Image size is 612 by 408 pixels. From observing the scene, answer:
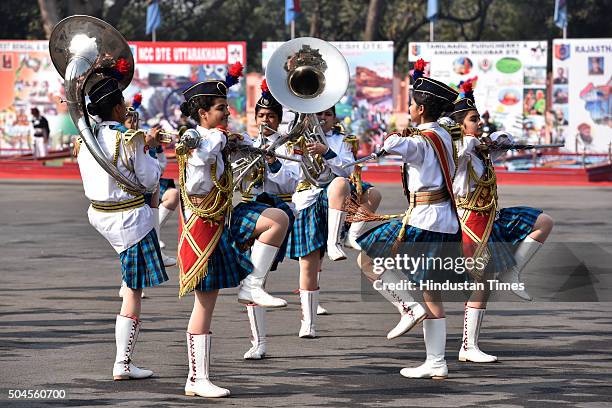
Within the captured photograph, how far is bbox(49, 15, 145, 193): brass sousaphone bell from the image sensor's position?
7.82m

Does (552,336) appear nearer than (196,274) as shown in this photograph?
No

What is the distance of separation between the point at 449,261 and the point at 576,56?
1083 inches

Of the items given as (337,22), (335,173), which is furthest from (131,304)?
(337,22)

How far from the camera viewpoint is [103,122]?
8.02 metres

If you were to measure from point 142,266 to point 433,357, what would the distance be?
1.85 m

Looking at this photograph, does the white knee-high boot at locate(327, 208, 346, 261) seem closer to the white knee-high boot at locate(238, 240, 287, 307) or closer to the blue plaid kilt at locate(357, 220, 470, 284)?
the blue plaid kilt at locate(357, 220, 470, 284)

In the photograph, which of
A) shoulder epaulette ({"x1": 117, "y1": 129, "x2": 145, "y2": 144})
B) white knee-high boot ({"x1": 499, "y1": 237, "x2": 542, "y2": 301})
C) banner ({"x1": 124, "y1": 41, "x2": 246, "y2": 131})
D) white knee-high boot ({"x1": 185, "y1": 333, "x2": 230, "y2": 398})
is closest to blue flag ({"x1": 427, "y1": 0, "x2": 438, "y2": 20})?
banner ({"x1": 124, "y1": 41, "x2": 246, "y2": 131})

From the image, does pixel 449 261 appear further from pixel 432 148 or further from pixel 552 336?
pixel 552 336

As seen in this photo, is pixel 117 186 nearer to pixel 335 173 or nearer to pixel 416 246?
pixel 416 246

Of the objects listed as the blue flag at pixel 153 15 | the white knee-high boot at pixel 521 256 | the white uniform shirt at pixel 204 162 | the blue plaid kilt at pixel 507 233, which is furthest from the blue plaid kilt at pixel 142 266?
the blue flag at pixel 153 15

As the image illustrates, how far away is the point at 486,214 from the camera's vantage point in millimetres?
9188

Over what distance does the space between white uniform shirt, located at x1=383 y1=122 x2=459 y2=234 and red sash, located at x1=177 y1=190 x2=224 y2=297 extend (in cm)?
128

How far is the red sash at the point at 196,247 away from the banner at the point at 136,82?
28897 mm

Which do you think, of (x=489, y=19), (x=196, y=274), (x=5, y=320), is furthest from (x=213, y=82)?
(x=489, y=19)
